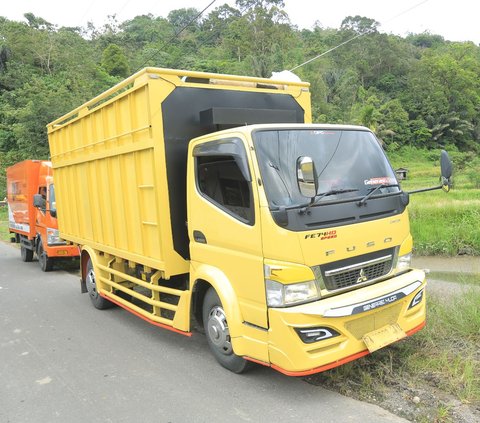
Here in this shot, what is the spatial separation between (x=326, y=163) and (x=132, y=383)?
2.75 metres

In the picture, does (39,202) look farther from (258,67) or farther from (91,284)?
(258,67)

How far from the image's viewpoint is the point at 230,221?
12.9 feet

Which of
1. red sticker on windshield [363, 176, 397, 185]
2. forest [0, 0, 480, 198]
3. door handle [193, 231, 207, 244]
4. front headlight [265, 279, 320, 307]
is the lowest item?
front headlight [265, 279, 320, 307]

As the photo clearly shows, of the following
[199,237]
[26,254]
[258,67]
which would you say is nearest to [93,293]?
[199,237]

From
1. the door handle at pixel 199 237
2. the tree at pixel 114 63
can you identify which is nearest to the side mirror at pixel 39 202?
the door handle at pixel 199 237

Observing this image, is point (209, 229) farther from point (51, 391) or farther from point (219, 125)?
point (51, 391)

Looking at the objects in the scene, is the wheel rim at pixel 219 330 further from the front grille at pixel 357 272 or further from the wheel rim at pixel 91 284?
the wheel rim at pixel 91 284

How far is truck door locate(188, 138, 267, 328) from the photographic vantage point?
3.65 m

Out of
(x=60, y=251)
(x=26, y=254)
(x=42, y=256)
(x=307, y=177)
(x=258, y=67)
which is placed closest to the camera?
A: (x=307, y=177)

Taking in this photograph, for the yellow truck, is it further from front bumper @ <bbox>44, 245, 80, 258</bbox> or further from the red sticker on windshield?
front bumper @ <bbox>44, 245, 80, 258</bbox>

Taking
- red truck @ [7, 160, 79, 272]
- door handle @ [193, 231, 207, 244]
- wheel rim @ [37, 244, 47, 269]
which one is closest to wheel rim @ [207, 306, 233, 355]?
door handle @ [193, 231, 207, 244]

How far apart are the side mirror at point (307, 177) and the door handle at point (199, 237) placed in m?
1.31

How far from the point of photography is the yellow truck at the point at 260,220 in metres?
3.47

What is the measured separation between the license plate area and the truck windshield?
1171 millimetres
